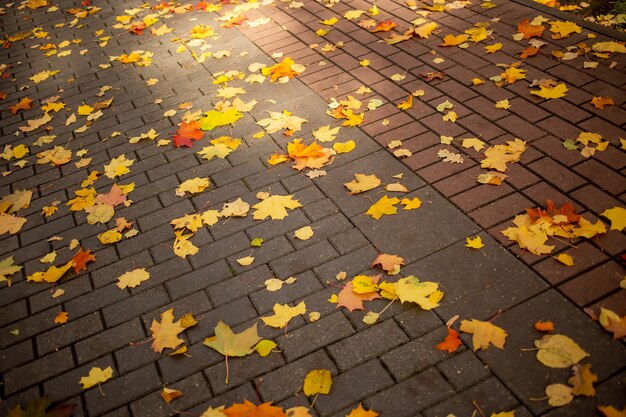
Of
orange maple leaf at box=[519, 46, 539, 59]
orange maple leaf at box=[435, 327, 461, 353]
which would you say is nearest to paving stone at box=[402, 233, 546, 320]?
orange maple leaf at box=[435, 327, 461, 353]

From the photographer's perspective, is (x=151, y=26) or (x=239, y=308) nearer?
(x=239, y=308)

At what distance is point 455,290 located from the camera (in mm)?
2834

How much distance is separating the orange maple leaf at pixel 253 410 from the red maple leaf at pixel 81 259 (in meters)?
1.60

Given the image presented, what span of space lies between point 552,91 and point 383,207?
2063mm

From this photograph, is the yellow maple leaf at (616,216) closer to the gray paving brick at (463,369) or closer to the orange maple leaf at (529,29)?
the gray paving brick at (463,369)

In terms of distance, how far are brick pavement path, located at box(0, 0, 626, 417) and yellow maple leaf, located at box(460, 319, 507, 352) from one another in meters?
0.05

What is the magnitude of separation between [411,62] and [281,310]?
319cm

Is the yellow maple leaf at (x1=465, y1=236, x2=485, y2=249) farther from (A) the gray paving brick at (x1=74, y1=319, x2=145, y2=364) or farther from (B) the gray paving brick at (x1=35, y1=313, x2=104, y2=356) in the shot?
(B) the gray paving brick at (x1=35, y1=313, x2=104, y2=356)

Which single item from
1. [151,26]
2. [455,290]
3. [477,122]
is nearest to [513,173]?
[477,122]

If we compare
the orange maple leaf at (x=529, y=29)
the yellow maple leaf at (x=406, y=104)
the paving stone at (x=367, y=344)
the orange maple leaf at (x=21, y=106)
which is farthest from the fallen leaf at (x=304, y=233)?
the orange maple leaf at (x=21, y=106)

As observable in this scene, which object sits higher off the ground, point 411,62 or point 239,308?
point 411,62

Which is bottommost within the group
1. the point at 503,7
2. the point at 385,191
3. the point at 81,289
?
the point at 81,289

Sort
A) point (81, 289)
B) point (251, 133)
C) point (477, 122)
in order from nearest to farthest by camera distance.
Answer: point (81, 289)
point (477, 122)
point (251, 133)

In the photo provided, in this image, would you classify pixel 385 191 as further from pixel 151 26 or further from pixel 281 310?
pixel 151 26
